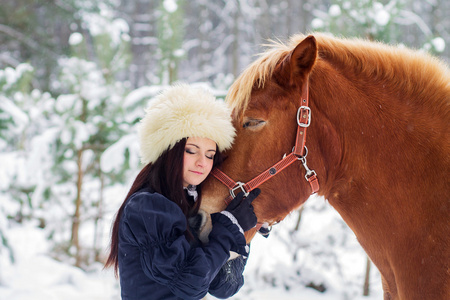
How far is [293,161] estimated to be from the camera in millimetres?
1620

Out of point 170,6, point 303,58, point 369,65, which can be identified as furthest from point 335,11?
point 303,58

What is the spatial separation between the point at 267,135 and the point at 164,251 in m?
0.70

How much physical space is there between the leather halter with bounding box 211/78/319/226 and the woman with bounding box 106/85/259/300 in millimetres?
50

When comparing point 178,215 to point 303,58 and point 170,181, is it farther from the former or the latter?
point 303,58

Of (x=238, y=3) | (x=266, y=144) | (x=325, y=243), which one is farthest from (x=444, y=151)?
(x=238, y=3)

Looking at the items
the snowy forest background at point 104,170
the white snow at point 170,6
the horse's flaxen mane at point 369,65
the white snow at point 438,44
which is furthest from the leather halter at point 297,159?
the white snow at point 170,6

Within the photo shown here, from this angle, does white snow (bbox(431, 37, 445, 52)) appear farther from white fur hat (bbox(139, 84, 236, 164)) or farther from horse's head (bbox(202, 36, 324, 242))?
white fur hat (bbox(139, 84, 236, 164))

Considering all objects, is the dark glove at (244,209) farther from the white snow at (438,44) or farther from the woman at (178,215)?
the white snow at (438,44)

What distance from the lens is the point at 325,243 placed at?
4.79 m

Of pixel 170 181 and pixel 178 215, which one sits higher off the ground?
pixel 170 181

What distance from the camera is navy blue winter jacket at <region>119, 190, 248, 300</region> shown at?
4.57 ft

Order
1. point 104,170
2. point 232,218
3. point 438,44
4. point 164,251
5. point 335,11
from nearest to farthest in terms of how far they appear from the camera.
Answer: point 164,251, point 232,218, point 104,170, point 438,44, point 335,11

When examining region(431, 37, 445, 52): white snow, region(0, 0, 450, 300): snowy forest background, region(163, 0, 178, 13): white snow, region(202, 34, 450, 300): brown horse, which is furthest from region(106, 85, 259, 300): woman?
region(431, 37, 445, 52): white snow

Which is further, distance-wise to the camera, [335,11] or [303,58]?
[335,11]
